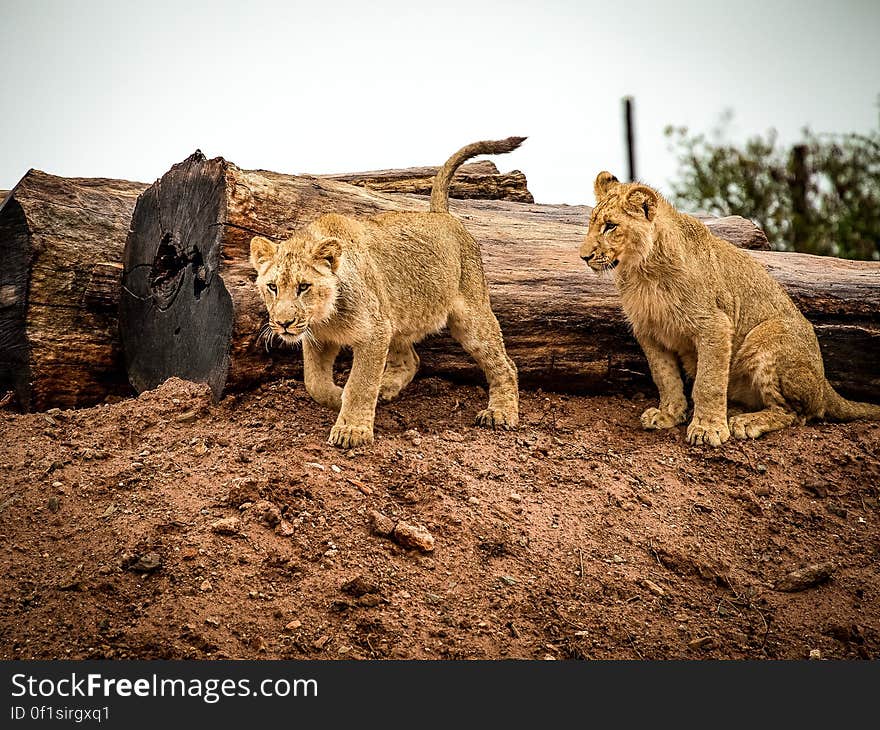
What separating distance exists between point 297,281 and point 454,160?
2.61 metres

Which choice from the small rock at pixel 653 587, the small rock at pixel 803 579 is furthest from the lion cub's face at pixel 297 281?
the small rock at pixel 803 579

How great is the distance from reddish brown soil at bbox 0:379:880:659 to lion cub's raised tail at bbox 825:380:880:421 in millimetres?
429

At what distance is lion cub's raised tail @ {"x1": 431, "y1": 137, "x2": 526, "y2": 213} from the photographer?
303 inches

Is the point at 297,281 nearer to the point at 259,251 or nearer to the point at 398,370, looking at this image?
the point at 259,251

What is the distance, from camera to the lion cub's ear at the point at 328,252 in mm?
5773

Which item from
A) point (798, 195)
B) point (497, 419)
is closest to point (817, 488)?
point (497, 419)

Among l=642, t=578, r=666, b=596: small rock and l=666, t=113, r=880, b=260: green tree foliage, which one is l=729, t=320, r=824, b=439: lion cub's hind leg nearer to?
l=642, t=578, r=666, b=596: small rock

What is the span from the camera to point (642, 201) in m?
6.78

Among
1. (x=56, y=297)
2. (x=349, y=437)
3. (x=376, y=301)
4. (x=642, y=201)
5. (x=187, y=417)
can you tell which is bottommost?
(x=349, y=437)

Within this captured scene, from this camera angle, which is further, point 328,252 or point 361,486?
point 328,252

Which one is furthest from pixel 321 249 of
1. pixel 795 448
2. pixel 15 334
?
pixel 795 448

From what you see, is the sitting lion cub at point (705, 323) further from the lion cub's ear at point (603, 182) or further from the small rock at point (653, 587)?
the small rock at point (653, 587)

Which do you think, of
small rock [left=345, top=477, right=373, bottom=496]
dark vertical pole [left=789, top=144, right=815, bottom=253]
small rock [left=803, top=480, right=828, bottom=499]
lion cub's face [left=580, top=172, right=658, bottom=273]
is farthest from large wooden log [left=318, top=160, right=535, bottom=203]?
dark vertical pole [left=789, top=144, right=815, bottom=253]

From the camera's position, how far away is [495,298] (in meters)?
7.45
